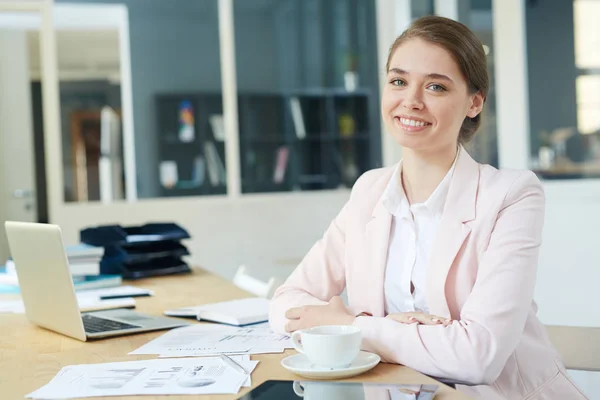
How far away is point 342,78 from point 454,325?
4257 mm

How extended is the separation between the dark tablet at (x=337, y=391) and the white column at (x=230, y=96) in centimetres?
424

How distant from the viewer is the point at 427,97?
1.72 metres

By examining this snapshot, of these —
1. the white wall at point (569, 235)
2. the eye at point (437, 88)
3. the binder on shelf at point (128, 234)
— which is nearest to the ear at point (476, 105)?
the eye at point (437, 88)

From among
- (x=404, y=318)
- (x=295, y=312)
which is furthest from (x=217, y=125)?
(x=404, y=318)

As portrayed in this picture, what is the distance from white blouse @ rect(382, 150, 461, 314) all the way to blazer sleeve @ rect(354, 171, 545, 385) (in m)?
0.17

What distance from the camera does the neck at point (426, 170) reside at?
175 centimetres

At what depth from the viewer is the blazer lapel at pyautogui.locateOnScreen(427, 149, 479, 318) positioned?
159cm

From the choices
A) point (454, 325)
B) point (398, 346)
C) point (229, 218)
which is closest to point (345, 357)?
point (398, 346)

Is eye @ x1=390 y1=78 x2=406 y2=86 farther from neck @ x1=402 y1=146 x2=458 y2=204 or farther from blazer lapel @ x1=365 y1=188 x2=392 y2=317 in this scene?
blazer lapel @ x1=365 y1=188 x2=392 y2=317

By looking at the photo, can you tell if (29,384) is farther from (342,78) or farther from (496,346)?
(342,78)

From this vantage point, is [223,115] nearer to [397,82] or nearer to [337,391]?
[397,82]

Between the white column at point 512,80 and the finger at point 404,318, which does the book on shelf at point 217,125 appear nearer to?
the white column at point 512,80

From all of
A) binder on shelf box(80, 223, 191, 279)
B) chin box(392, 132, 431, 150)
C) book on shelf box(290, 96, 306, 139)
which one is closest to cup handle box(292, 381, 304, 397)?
chin box(392, 132, 431, 150)

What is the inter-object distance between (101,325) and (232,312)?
307mm
